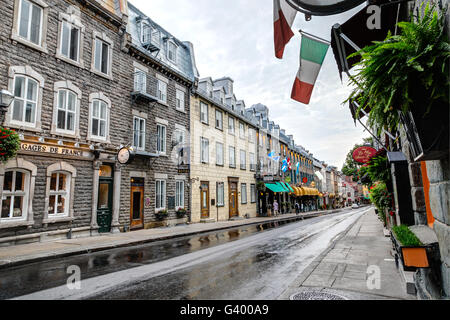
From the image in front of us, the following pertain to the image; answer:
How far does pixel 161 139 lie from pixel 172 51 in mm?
7276

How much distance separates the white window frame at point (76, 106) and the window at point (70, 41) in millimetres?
1433

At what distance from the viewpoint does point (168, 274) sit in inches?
246

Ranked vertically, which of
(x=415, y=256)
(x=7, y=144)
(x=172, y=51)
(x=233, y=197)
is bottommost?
(x=415, y=256)

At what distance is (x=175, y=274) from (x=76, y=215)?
27.7 ft

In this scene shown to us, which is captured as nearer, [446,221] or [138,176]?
[446,221]

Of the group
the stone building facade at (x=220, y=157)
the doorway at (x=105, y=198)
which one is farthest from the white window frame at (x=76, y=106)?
the stone building facade at (x=220, y=157)

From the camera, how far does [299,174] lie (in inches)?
1903

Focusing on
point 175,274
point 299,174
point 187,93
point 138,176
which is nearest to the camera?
point 175,274

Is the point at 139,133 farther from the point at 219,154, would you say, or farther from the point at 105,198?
the point at 219,154

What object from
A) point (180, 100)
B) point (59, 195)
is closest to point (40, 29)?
point (59, 195)
